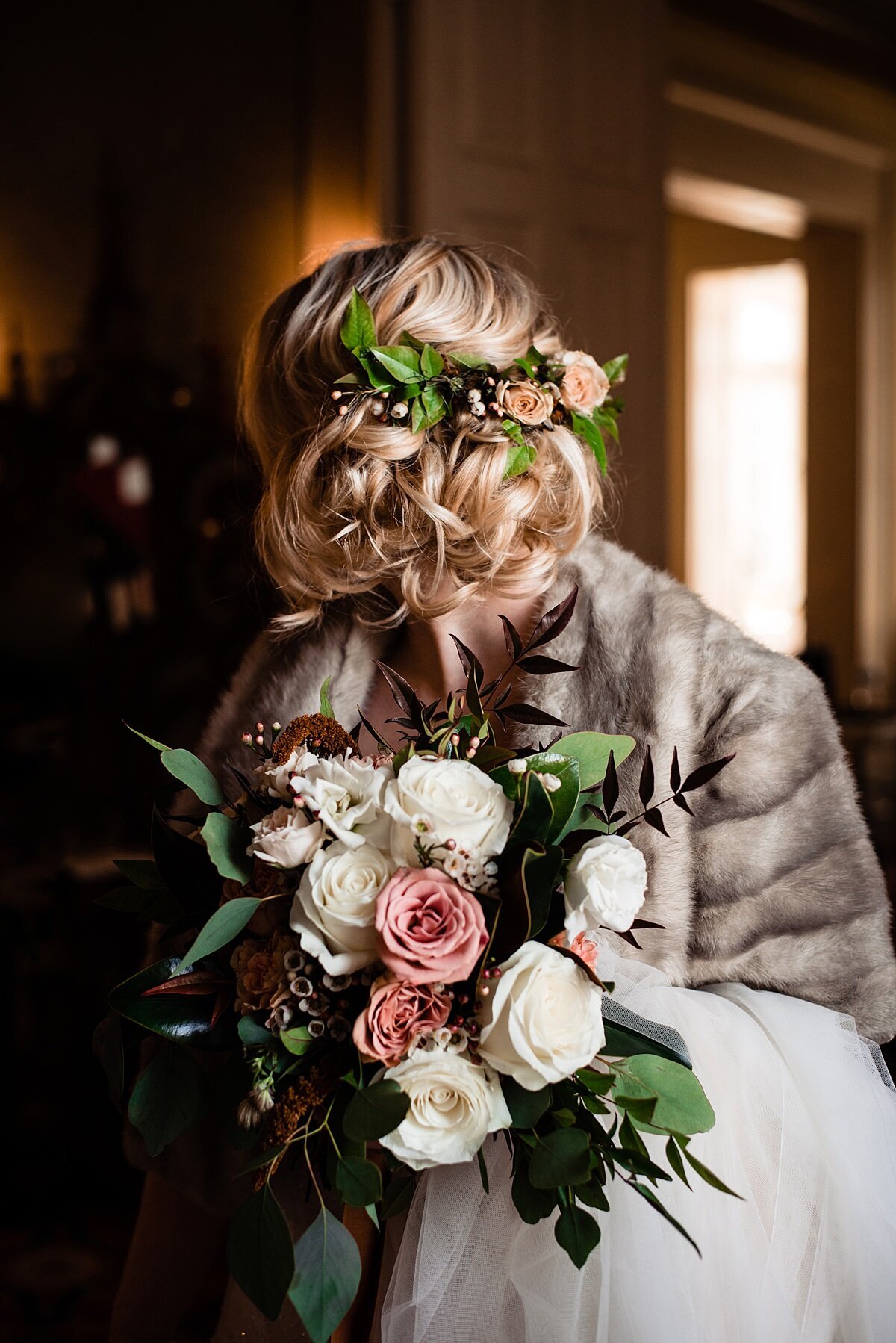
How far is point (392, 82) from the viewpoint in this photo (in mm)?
3527

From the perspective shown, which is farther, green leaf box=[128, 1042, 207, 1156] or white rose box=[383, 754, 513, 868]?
green leaf box=[128, 1042, 207, 1156]

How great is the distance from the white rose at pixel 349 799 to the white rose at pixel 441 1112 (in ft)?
0.55

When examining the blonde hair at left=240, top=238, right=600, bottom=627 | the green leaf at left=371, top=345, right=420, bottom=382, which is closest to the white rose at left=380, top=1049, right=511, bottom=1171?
the blonde hair at left=240, top=238, right=600, bottom=627

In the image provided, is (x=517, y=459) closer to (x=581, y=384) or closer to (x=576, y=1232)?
(x=581, y=384)

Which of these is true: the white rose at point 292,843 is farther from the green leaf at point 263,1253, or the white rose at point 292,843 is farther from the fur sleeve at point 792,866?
the fur sleeve at point 792,866

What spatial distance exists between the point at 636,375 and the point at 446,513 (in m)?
2.77

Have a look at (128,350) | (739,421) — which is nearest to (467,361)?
(128,350)

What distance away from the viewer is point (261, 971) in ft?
3.04

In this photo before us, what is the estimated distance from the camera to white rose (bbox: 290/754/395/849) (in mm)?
900

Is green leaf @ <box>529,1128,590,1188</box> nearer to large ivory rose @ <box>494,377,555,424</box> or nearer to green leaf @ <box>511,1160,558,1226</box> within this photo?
green leaf @ <box>511,1160,558,1226</box>

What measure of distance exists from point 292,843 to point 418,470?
609mm

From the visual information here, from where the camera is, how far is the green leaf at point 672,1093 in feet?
3.05

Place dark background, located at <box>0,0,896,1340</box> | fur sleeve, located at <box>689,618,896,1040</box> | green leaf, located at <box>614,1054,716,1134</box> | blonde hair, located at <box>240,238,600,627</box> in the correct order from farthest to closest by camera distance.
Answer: dark background, located at <box>0,0,896,1340</box>, blonde hair, located at <box>240,238,600,627</box>, fur sleeve, located at <box>689,618,896,1040</box>, green leaf, located at <box>614,1054,716,1134</box>

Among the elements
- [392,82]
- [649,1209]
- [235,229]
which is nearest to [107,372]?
[235,229]
